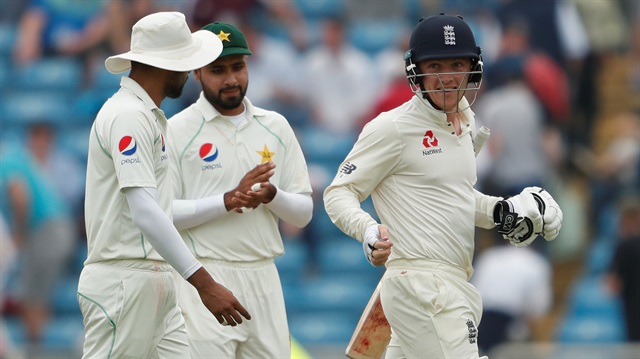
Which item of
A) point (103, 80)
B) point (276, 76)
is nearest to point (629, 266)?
point (276, 76)

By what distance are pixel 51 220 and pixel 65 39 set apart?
2.49 meters

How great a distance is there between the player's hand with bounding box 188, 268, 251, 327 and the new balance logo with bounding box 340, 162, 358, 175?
3.24ft

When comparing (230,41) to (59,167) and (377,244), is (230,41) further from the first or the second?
(59,167)

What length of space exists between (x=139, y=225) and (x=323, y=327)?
7.90 m

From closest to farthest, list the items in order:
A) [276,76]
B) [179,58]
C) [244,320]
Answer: [179,58]
[244,320]
[276,76]

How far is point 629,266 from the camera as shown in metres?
11.9

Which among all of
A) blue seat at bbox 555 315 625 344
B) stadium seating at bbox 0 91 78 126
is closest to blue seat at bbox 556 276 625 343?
blue seat at bbox 555 315 625 344

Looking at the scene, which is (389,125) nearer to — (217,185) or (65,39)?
(217,185)

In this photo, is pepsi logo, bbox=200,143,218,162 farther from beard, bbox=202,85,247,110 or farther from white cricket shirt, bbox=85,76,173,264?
white cricket shirt, bbox=85,76,173,264

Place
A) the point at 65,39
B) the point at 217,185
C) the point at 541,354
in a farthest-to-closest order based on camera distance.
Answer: the point at 65,39 → the point at 541,354 → the point at 217,185

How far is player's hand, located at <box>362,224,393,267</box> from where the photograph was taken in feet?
18.7

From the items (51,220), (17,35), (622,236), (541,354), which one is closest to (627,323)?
(622,236)

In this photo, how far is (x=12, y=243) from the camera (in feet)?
42.4

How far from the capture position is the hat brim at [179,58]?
5824 millimetres
